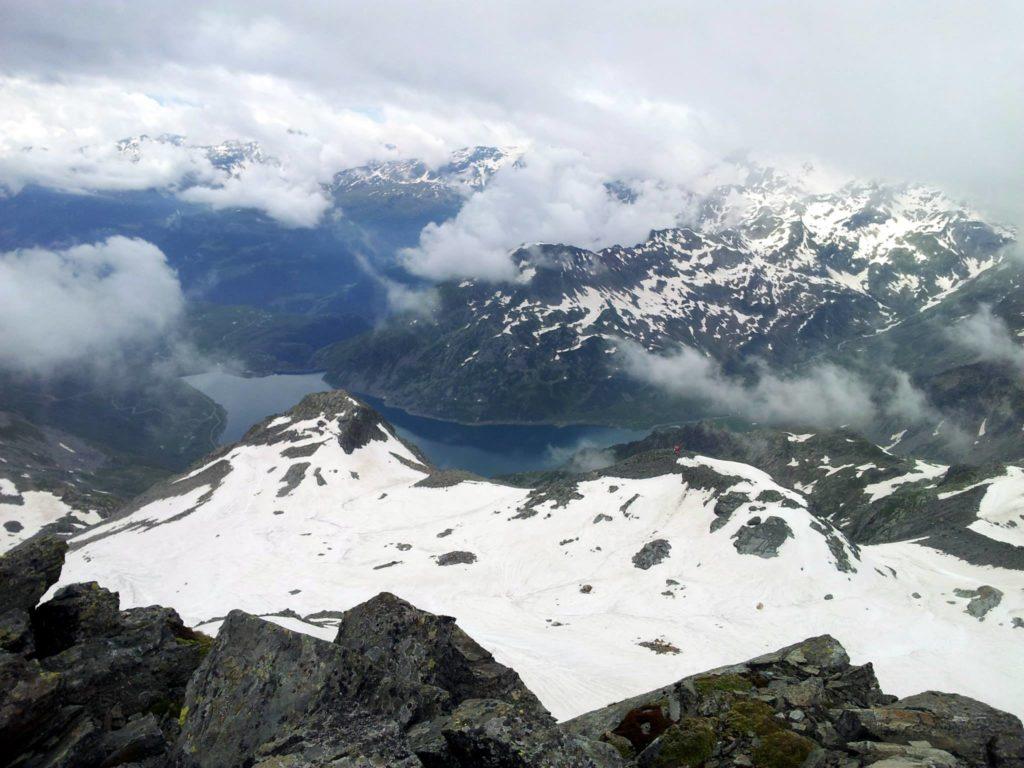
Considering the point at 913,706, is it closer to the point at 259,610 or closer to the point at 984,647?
the point at 984,647

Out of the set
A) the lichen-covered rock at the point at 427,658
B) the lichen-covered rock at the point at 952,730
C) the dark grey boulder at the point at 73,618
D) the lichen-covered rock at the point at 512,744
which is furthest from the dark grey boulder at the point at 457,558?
the lichen-covered rock at the point at 512,744

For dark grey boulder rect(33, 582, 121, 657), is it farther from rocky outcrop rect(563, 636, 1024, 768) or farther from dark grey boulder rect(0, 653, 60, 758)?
rocky outcrop rect(563, 636, 1024, 768)

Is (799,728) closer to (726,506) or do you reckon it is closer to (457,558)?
(726,506)

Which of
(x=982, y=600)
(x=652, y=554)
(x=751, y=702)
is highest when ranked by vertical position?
(x=751, y=702)

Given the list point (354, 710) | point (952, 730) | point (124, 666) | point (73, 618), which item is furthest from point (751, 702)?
point (73, 618)

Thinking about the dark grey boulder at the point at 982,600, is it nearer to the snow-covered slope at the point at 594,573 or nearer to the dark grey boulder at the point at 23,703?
the snow-covered slope at the point at 594,573

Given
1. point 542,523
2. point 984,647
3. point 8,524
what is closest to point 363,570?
point 542,523
